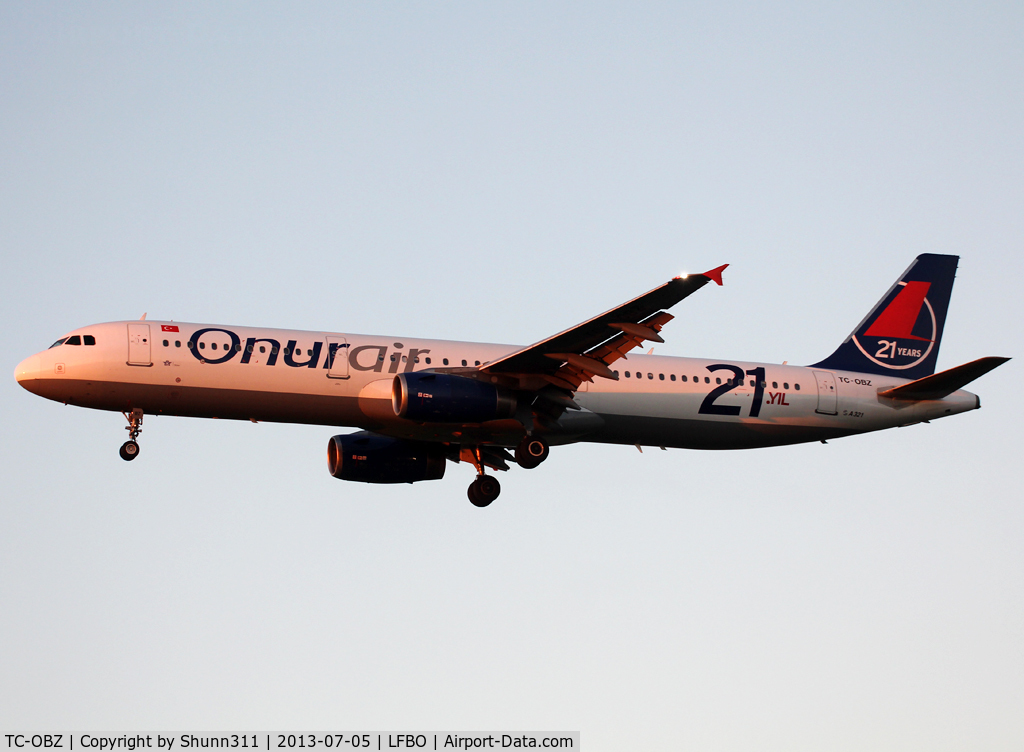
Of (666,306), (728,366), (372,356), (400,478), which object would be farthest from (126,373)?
(728,366)

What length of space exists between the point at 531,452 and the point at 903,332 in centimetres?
1463

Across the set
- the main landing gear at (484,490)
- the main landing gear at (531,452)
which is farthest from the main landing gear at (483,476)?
the main landing gear at (531,452)

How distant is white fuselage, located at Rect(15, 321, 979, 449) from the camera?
35.1 meters

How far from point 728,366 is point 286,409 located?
13.4 metres

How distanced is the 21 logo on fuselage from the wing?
438 inches

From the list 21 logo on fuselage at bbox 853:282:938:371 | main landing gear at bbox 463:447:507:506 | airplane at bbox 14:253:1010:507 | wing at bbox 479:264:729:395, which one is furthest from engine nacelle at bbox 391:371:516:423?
21 logo on fuselage at bbox 853:282:938:371

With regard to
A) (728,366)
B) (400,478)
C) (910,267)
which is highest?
(910,267)

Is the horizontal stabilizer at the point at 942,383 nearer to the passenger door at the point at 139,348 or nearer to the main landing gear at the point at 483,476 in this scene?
the main landing gear at the point at 483,476

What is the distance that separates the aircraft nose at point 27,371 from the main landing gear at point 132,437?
8.69 ft

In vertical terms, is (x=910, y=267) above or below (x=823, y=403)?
above

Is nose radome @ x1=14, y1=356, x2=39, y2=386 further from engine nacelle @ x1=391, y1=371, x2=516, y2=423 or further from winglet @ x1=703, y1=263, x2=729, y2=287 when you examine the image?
winglet @ x1=703, y1=263, x2=729, y2=287

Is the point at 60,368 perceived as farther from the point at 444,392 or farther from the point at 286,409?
the point at 444,392

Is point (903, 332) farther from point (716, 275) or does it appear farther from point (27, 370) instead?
point (27, 370)

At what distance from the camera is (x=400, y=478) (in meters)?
40.6
